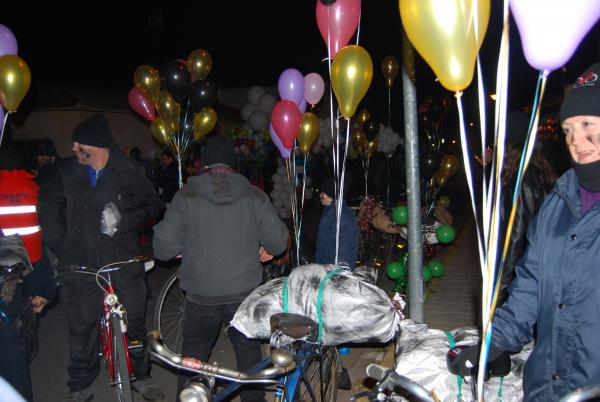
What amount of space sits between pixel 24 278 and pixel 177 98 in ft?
13.6

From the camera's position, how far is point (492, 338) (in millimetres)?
2092

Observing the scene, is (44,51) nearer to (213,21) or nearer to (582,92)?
(213,21)

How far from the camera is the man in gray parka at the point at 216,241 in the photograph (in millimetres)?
3195

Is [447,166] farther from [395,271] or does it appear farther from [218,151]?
[218,151]

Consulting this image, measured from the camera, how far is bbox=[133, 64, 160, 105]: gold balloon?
707 centimetres

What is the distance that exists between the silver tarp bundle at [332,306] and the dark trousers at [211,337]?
0.52 meters

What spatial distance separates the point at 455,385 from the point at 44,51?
853 inches

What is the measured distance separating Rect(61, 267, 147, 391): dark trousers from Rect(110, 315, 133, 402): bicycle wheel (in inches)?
9.4

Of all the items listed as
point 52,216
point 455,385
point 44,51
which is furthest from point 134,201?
point 44,51

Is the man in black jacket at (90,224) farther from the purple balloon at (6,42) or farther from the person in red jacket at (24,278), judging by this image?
the purple balloon at (6,42)

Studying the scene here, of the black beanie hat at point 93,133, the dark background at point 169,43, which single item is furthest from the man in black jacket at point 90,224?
the dark background at point 169,43

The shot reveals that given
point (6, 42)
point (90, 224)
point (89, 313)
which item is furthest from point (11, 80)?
point (89, 313)

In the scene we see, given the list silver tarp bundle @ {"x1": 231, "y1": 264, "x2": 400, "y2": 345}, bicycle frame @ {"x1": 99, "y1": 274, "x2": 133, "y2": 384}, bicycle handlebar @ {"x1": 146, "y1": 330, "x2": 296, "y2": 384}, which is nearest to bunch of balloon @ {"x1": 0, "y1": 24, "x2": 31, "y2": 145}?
bicycle frame @ {"x1": 99, "y1": 274, "x2": 133, "y2": 384}

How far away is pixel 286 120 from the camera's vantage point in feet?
17.8
